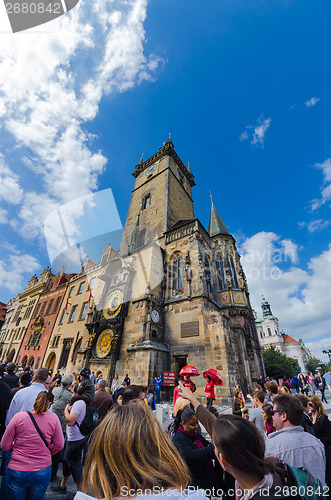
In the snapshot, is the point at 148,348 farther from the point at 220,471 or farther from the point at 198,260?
the point at 220,471

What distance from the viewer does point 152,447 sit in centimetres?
107

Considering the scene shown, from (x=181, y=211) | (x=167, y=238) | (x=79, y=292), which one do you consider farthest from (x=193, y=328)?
(x=79, y=292)

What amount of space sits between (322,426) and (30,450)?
12.8 ft

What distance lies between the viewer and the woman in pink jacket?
7.59 feet

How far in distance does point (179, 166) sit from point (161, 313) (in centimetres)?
1957

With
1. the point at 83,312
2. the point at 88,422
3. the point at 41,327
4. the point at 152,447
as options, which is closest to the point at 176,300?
the point at 88,422

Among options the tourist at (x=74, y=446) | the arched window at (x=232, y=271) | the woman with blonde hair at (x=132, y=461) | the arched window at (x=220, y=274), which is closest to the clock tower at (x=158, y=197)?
the arched window at (x=220, y=274)

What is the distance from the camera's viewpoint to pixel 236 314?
15914 mm

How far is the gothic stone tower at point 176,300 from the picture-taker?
1130 centimetres

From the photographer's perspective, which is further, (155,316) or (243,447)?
(155,316)

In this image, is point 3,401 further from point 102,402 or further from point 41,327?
point 41,327

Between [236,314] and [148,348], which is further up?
[236,314]

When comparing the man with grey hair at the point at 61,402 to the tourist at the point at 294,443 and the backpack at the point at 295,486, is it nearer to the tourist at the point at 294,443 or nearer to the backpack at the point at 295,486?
the tourist at the point at 294,443

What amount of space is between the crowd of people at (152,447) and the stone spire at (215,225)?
1717 cm
